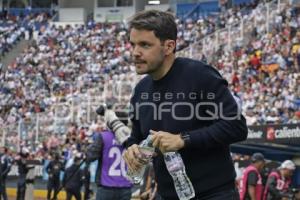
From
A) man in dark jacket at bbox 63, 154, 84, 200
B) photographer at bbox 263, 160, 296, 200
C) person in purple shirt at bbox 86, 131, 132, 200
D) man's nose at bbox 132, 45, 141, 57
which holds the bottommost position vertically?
man in dark jacket at bbox 63, 154, 84, 200

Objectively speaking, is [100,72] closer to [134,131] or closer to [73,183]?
[73,183]

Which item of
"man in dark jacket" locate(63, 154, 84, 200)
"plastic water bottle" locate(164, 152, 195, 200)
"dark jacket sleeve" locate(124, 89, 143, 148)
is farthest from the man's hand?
"man in dark jacket" locate(63, 154, 84, 200)

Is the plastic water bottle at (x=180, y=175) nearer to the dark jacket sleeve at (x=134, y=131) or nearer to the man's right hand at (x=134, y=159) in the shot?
the man's right hand at (x=134, y=159)

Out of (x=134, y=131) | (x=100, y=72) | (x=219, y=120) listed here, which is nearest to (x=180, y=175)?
(x=219, y=120)

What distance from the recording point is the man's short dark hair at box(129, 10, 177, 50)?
402 centimetres

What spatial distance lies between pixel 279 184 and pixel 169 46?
835cm

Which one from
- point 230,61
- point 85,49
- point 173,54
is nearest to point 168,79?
point 173,54

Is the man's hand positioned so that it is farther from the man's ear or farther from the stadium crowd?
the stadium crowd

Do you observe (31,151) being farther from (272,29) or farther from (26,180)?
(272,29)

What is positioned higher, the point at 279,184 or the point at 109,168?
the point at 109,168

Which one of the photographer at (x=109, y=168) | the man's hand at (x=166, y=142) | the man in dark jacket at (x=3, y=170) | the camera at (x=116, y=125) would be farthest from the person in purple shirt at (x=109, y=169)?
the man in dark jacket at (x=3, y=170)

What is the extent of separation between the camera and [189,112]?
159 inches

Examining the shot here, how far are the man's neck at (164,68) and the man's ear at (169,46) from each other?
0.04 meters

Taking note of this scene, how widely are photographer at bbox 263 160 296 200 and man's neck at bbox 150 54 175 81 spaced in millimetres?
7829
